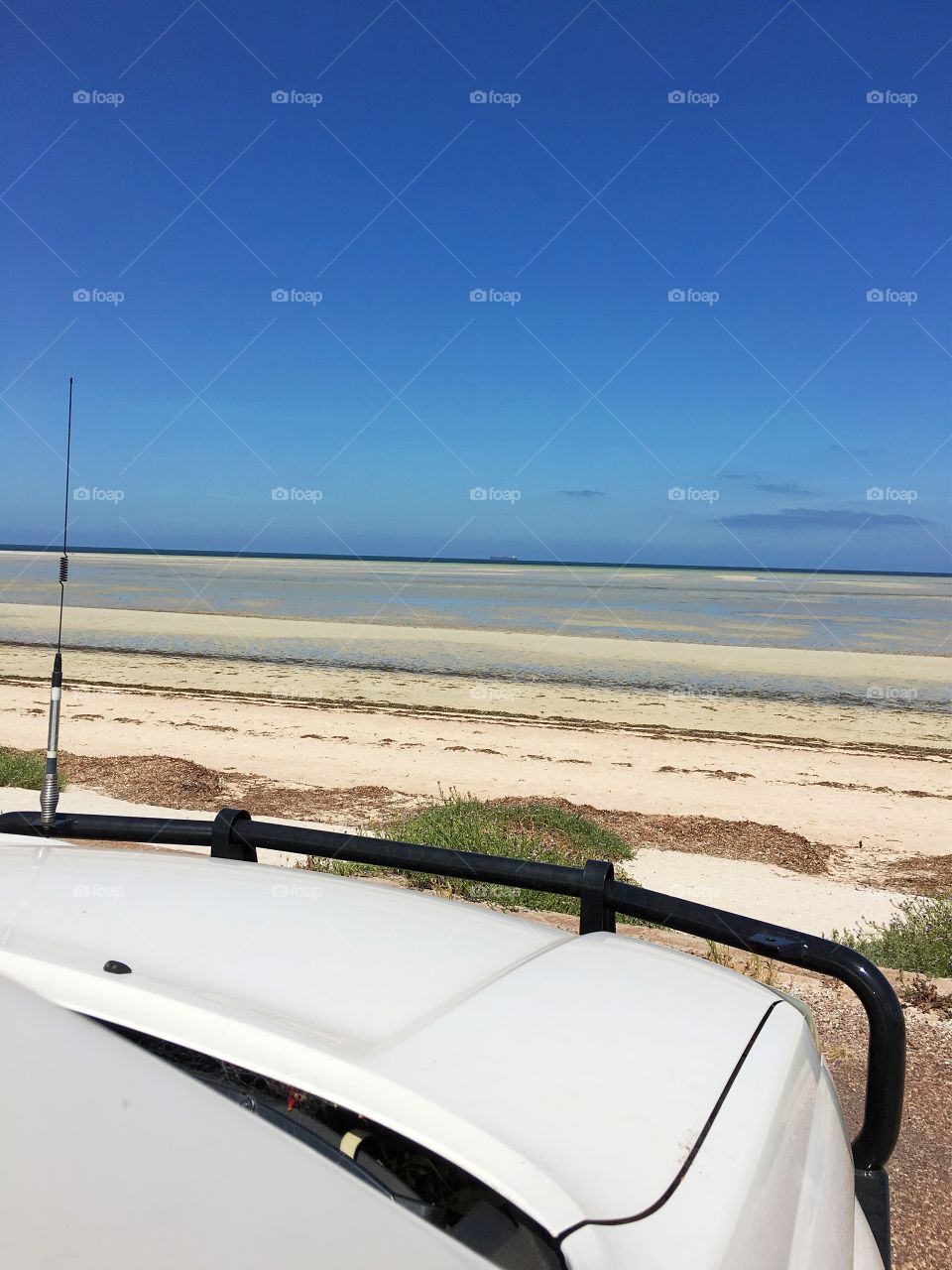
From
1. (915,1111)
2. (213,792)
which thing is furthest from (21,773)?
(915,1111)

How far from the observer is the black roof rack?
228cm

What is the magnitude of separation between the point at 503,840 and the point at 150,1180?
681cm

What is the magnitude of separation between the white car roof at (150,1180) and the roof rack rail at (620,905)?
1.31 meters

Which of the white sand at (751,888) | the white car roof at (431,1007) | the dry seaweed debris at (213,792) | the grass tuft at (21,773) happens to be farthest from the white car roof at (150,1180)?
the grass tuft at (21,773)

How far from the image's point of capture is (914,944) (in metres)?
6.22

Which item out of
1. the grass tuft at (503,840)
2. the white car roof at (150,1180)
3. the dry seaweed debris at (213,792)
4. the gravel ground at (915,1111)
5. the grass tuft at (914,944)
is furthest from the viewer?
the dry seaweed debris at (213,792)

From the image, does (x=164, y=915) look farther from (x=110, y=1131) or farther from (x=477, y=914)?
(x=110, y=1131)

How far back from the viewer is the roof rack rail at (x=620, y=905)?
2.29m

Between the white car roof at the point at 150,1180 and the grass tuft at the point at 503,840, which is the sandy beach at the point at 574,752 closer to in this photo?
the grass tuft at the point at 503,840

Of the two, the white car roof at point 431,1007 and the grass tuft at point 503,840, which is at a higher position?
the white car roof at point 431,1007

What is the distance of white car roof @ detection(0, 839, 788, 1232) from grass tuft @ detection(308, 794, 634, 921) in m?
4.39

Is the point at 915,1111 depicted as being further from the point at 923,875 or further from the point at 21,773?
the point at 21,773

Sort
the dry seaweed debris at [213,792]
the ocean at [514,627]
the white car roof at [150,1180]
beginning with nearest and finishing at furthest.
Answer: the white car roof at [150,1180]
the dry seaweed debris at [213,792]
the ocean at [514,627]

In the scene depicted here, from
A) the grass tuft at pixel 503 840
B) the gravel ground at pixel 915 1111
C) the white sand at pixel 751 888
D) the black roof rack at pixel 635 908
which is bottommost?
the white sand at pixel 751 888
